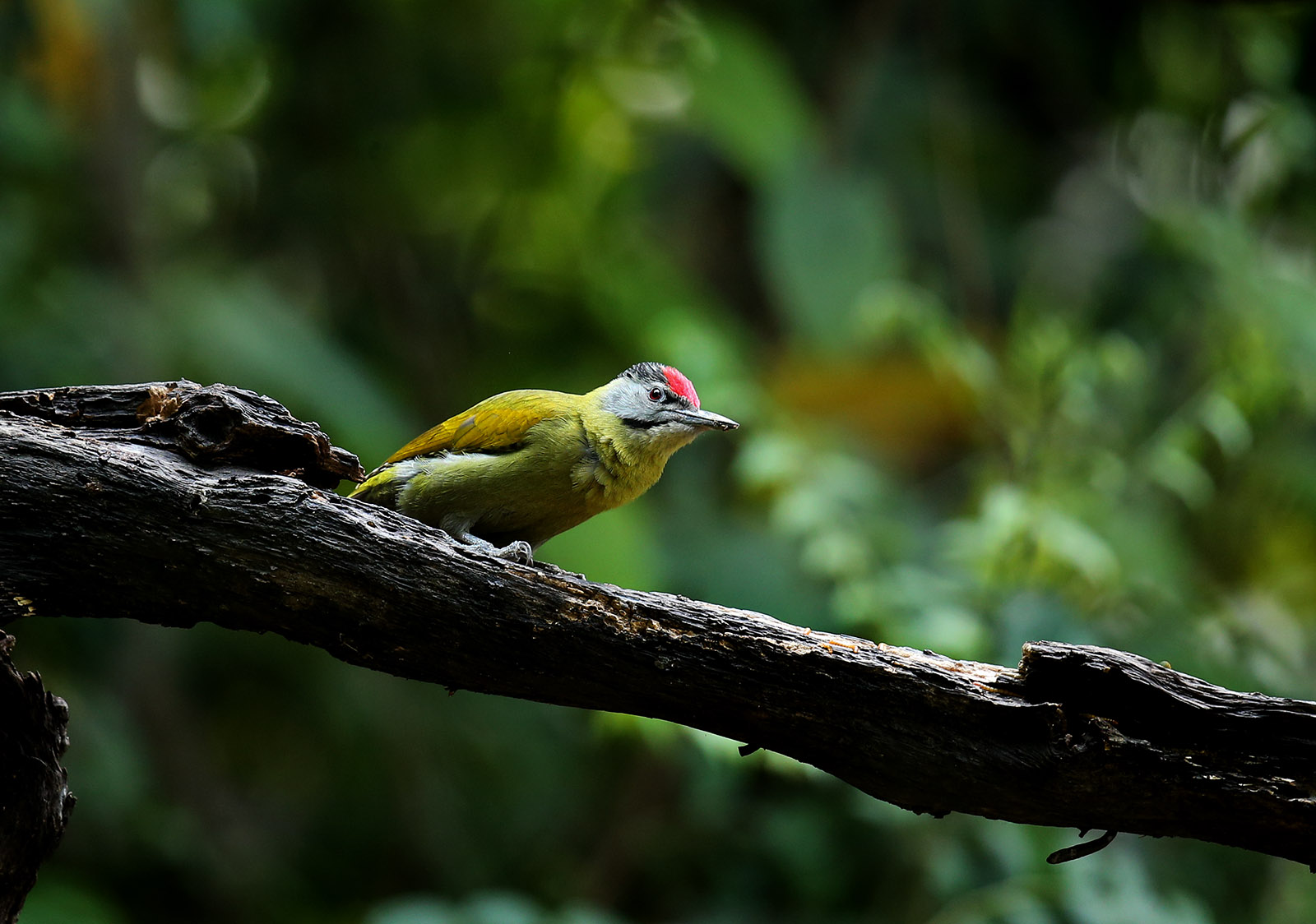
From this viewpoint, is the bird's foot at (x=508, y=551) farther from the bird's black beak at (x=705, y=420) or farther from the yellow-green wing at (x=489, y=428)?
the bird's black beak at (x=705, y=420)

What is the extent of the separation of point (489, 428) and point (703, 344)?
1287mm

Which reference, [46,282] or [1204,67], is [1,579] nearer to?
[46,282]

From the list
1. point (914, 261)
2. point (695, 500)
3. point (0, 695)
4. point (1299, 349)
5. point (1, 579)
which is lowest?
point (0, 695)

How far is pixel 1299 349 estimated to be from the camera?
587cm

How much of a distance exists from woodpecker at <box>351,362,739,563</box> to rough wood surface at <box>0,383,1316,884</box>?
946mm

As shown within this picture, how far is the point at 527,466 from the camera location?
3.88 meters

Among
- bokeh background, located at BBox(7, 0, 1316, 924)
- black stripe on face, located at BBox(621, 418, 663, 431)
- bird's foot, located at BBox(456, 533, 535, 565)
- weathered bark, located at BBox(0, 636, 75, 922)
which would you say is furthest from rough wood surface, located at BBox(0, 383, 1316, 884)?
bokeh background, located at BBox(7, 0, 1316, 924)

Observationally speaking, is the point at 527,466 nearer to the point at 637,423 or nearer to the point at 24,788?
the point at 637,423

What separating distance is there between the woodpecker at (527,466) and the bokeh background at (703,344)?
1.04 m

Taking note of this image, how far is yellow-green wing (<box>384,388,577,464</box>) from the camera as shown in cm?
392

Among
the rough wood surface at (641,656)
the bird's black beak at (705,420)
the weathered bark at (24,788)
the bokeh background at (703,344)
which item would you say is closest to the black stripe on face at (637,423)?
the bird's black beak at (705,420)

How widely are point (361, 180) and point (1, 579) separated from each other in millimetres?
5595

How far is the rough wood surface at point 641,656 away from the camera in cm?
272

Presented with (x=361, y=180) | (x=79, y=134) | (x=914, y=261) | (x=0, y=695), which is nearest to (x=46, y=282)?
(x=79, y=134)
